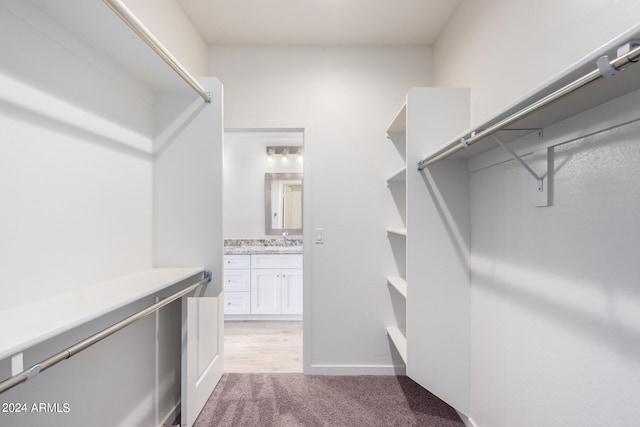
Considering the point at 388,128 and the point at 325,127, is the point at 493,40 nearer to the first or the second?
the point at 388,128

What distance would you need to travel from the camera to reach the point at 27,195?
0.94 meters

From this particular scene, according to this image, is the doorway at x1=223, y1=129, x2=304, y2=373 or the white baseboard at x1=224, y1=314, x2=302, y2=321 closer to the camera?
the doorway at x1=223, y1=129, x2=304, y2=373

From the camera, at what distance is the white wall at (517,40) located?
3.10 ft

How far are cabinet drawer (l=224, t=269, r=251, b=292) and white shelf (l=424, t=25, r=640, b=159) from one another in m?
3.01

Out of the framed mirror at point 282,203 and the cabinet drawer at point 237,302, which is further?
the framed mirror at point 282,203

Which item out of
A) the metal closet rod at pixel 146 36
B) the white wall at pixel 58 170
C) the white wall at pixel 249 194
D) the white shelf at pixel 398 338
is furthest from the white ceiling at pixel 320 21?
the white shelf at pixel 398 338

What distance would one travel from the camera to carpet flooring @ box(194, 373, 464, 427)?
5.94 feet

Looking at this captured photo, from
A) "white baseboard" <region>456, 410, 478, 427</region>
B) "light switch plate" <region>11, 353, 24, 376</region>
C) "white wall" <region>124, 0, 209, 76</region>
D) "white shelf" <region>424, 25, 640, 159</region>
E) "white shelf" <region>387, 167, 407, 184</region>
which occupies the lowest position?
"white baseboard" <region>456, 410, 478, 427</region>

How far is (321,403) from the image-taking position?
1.98 metres

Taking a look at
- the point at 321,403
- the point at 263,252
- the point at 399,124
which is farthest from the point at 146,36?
the point at 263,252

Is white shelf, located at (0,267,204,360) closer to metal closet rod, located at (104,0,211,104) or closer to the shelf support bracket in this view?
metal closet rod, located at (104,0,211,104)

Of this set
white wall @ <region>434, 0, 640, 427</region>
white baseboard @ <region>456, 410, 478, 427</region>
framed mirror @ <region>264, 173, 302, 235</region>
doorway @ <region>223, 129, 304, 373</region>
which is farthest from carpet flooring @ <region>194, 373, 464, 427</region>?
framed mirror @ <region>264, 173, 302, 235</region>

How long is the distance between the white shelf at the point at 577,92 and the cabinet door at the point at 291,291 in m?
2.79

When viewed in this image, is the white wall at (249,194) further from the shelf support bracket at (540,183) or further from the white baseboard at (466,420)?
the shelf support bracket at (540,183)
